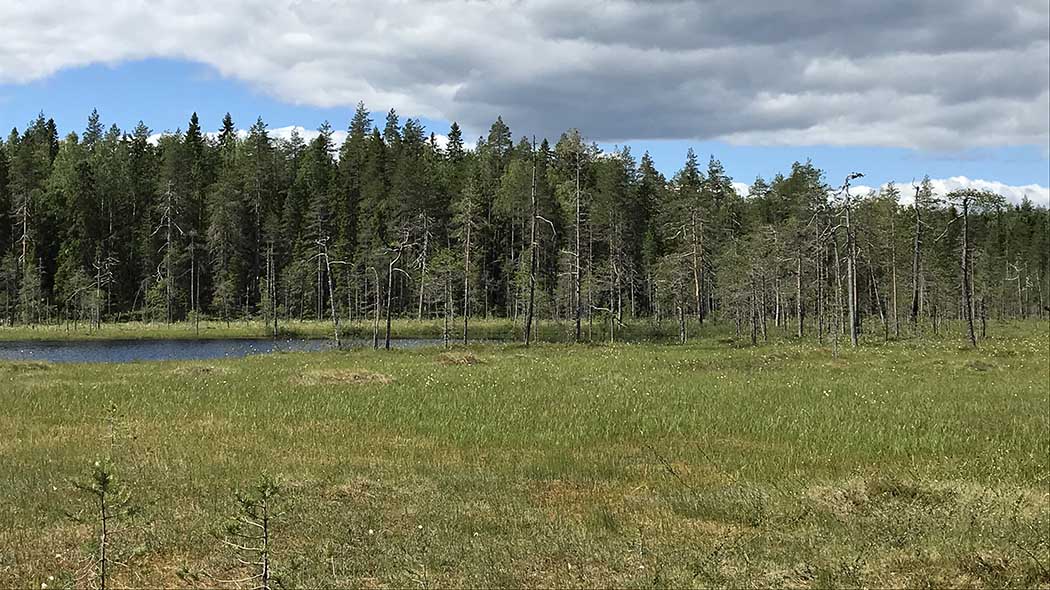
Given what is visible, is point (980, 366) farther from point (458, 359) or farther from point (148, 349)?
point (148, 349)

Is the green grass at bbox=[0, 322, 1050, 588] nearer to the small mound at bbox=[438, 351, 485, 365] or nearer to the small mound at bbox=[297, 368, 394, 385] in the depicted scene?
the small mound at bbox=[297, 368, 394, 385]

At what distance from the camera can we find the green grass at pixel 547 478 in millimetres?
8250

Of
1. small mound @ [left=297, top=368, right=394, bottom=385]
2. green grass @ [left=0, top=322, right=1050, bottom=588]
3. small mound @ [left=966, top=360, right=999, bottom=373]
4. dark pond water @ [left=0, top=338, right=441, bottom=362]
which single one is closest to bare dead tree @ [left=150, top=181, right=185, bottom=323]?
dark pond water @ [left=0, top=338, right=441, bottom=362]

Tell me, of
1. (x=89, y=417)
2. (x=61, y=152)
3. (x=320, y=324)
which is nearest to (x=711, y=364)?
(x=89, y=417)

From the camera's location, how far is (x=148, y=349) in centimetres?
5875

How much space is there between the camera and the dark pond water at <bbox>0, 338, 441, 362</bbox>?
165ft

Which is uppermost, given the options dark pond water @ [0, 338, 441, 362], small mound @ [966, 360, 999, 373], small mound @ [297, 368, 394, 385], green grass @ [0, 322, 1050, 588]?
small mound @ [297, 368, 394, 385]

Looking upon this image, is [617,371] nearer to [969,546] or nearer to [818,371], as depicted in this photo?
[818,371]

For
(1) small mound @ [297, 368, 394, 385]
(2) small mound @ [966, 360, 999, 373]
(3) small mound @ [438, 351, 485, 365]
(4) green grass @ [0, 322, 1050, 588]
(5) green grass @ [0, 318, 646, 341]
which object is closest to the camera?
(4) green grass @ [0, 322, 1050, 588]

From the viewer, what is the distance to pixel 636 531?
9.59 metres

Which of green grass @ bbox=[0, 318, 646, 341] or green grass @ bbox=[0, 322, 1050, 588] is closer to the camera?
green grass @ bbox=[0, 322, 1050, 588]

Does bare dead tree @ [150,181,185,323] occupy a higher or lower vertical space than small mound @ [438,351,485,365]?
higher

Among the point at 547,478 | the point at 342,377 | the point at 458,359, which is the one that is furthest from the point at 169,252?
the point at 547,478

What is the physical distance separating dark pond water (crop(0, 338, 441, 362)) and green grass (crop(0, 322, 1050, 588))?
25281 mm
